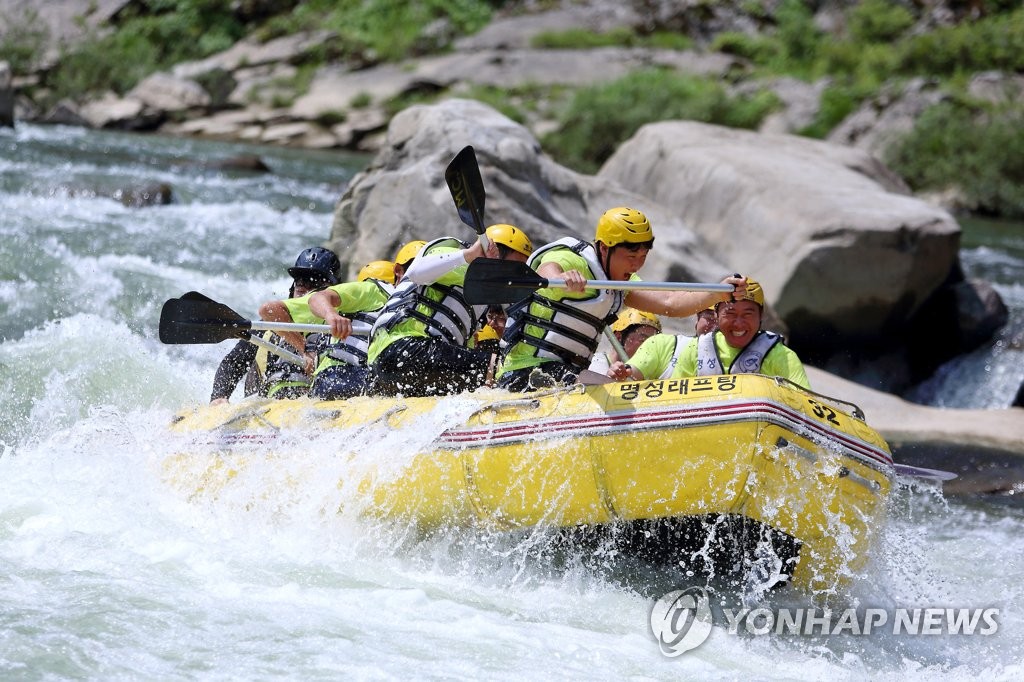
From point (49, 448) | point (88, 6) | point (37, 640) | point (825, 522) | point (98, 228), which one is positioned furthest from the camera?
point (88, 6)

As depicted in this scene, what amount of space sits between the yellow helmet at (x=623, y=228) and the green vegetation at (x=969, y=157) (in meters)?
15.7

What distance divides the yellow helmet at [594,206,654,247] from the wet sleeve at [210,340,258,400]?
2.60 m

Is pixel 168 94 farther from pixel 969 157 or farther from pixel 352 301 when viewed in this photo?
pixel 352 301

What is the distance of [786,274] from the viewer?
969 centimetres

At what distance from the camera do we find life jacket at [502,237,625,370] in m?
5.27

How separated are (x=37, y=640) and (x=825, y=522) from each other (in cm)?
288

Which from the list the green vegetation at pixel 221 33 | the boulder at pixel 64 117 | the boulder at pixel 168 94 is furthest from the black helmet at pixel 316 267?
the green vegetation at pixel 221 33

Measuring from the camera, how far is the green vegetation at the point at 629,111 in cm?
2147

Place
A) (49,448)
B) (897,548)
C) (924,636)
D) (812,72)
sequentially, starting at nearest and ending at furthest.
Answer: (924,636), (897,548), (49,448), (812,72)

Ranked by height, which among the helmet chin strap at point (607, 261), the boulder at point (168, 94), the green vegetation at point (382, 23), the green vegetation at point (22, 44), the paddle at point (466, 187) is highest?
the green vegetation at point (382, 23)

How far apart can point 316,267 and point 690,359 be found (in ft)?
7.30

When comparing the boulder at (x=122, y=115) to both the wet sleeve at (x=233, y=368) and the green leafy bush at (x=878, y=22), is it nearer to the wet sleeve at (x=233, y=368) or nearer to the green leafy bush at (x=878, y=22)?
the green leafy bush at (x=878, y=22)

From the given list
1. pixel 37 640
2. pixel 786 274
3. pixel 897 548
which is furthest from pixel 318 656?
pixel 786 274

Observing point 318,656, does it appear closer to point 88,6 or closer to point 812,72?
point 812,72
